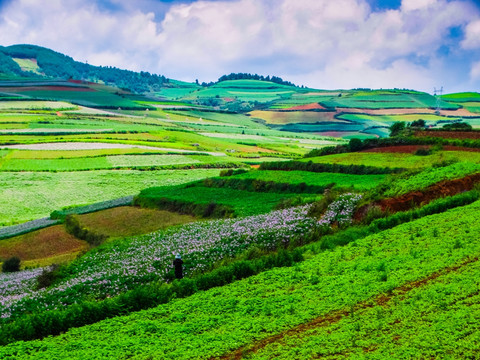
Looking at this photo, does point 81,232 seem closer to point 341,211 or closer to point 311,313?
→ point 341,211

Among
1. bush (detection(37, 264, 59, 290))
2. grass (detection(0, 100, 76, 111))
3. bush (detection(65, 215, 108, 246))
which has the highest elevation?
grass (detection(0, 100, 76, 111))

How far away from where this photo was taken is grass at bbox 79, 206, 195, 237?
44.7 m

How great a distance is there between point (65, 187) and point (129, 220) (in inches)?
847

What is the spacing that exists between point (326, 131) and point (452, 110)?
33.4 m

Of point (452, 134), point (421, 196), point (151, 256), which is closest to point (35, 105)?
point (452, 134)

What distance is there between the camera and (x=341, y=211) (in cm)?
3127

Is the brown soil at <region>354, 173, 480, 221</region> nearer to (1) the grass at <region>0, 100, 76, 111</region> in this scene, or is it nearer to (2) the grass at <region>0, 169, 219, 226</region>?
(2) the grass at <region>0, 169, 219, 226</region>

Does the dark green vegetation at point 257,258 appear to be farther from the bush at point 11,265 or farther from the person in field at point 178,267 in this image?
the person in field at point 178,267

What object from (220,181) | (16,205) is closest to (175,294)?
(220,181)

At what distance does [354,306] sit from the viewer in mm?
17297

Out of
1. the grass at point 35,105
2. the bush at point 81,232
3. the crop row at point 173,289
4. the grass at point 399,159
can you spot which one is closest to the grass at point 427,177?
the crop row at point 173,289

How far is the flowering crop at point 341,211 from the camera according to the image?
1182 inches

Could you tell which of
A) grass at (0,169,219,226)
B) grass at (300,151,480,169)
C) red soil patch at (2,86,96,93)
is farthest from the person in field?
red soil patch at (2,86,96,93)

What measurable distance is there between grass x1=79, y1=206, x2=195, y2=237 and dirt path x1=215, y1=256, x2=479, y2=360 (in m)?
26.0
